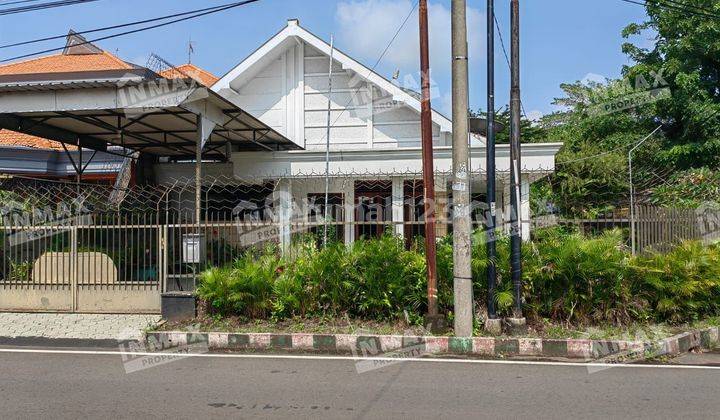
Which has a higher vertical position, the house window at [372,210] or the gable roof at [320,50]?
the gable roof at [320,50]

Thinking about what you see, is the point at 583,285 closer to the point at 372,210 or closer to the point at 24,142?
the point at 372,210

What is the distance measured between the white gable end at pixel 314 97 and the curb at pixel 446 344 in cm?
751

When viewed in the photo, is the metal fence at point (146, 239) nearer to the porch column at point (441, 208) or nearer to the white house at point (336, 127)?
the porch column at point (441, 208)

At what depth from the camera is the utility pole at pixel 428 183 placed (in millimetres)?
8156

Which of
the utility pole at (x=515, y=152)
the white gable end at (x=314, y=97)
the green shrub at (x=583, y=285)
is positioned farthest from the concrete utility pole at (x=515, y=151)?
the white gable end at (x=314, y=97)

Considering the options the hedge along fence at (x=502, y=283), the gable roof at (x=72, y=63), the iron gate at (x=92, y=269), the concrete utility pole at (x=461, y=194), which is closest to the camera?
the concrete utility pole at (x=461, y=194)

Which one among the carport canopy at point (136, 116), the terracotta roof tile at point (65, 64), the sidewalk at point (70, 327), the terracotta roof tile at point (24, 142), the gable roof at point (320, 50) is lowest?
the sidewalk at point (70, 327)

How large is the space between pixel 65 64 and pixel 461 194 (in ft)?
61.1

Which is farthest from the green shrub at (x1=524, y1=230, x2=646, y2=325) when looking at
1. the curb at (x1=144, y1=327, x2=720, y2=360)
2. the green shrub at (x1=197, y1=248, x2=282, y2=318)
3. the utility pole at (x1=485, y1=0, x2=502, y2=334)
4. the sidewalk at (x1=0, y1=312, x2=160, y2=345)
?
the sidewalk at (x1=0, y1=312, x2=160, y2=345)

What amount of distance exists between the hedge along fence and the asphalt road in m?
1.64

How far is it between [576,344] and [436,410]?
3341 millimetres

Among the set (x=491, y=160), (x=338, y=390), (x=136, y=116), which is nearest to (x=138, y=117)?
(x=136, y=116)

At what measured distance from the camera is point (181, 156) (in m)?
17.0

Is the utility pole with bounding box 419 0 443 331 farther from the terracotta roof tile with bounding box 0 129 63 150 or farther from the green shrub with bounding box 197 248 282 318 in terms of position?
the terracotta roof tile with bounding box 0 129 63 150
